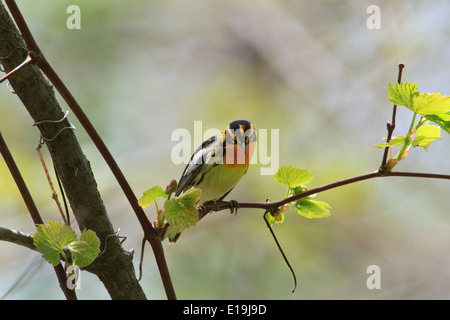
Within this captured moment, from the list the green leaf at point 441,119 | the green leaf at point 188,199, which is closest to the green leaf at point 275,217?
the green leaf at point 188,199

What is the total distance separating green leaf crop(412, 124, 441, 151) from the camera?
0.60m

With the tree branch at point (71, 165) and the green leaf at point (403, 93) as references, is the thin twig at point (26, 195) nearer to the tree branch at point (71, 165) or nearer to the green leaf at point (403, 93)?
the tree branch at point (71, 165)

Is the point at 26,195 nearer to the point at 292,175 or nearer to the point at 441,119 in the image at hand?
the point at 292,175

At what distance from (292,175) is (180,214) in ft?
0.58

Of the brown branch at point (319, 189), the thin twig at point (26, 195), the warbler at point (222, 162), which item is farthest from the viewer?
the warbler at point (222, 162)

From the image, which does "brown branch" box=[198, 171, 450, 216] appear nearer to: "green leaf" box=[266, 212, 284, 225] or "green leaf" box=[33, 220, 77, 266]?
"green leaf" box=[266, 212, 284, 225]

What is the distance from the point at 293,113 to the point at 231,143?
106 cm

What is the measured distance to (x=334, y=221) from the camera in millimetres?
2357

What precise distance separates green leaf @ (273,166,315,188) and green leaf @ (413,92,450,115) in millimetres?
173

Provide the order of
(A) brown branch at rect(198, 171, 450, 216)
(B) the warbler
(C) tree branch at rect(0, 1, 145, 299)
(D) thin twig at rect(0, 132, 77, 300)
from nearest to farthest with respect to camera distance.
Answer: (A) brown branch at rect(198, 171, 450, 216)
(D) thin twig at rect(0, 132, 77, 300)
(C) tree branch at rect(0, 1, 145, 299)
(B) the warbler

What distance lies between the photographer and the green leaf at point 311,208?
2.20 ft

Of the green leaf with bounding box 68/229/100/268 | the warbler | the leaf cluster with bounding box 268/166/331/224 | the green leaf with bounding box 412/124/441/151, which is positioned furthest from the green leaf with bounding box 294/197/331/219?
the warbler

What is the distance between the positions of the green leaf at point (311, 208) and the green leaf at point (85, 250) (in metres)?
0.28
